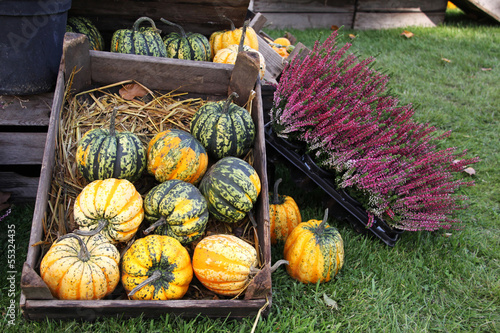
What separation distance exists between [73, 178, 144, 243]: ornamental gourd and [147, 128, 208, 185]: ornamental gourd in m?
0.25

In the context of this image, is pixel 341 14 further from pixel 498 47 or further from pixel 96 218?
pixel 96 218

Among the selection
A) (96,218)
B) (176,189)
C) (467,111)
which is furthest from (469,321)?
(467,111)

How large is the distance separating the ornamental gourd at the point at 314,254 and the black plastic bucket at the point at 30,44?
6.35ft

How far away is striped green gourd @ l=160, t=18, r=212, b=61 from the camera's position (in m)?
3.22

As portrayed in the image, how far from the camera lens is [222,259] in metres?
2.03

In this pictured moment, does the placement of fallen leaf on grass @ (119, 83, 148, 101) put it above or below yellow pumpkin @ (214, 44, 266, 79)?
below

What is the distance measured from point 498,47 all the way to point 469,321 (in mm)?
5475

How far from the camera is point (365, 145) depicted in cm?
259

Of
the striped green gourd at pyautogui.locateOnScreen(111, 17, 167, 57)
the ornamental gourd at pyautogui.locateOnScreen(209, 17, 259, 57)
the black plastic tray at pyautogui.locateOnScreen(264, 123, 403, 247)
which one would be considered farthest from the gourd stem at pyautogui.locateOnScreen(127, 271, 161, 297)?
Answer: the ornamental gourd at pyautogui.locateOnScreen(209, 17, 259, 57)

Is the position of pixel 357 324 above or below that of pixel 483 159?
below

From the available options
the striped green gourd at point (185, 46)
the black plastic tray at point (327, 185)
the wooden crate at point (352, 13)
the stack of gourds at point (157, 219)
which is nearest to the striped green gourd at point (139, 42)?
the striped green gourd at point (185, 46)

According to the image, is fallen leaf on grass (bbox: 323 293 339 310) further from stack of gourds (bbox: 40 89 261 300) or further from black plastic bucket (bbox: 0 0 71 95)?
black plastic bucket (bbox: 0 0 71 95)

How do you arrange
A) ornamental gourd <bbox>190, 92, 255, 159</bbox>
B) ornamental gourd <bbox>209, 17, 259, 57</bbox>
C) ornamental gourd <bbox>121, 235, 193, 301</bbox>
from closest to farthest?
ornamental gourd <bbox>121, 235, 193, 301</bbox> → ornamental gourd <bbox>190, 92, 255, 159</bbox> → ornamental gourd <bbox>209, 17, 259, 57</bbox>

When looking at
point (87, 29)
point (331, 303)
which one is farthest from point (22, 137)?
point (331, 303)
